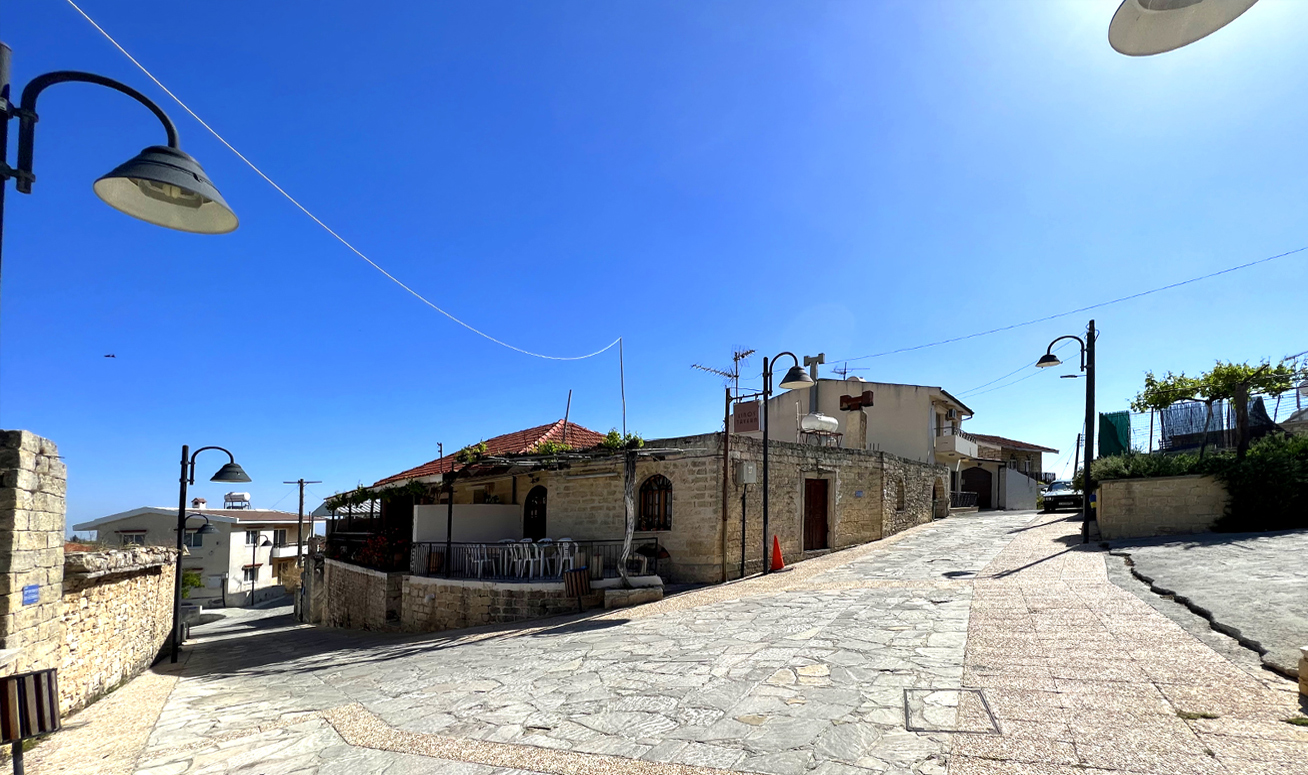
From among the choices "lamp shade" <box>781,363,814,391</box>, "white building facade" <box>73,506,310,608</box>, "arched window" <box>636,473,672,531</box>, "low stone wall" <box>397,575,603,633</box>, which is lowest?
"white building facade" <box>73,506,310,608</box>

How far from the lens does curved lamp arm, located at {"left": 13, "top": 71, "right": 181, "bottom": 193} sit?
413 cm

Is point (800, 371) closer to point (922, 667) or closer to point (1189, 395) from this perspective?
point (922, 667)

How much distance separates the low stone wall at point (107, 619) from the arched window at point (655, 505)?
369 inches

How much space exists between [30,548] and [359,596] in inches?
470

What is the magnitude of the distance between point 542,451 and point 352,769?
30.9ft

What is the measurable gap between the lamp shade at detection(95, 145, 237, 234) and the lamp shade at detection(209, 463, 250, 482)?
10651mm

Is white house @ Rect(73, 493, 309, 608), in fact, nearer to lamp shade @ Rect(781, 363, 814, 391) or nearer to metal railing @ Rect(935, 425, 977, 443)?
lamp shade @ Rect(781, 363, 814, 391)

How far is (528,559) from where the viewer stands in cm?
1361

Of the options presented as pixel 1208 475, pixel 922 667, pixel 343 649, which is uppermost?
pixel 1208 475

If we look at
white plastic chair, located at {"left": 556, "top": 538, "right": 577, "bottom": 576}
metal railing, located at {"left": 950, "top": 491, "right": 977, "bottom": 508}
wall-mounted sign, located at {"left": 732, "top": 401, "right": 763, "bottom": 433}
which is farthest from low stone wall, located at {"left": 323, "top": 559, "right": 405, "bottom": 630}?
metal railing, located at {"left": 950, "top": 491, "right": 977, "bottom": 508}

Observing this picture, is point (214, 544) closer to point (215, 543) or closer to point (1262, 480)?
point (215, 543)

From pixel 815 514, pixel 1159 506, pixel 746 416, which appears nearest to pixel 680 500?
pixel 746 416

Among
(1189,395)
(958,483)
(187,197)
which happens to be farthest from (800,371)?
(958,483)

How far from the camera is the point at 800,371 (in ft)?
45.1
